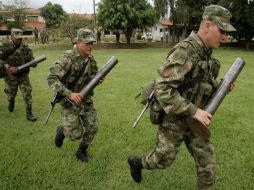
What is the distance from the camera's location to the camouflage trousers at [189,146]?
3.67m

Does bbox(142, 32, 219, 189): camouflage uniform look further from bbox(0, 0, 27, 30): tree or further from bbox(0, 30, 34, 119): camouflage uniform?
bbox(0, 0, 27, 30): tree

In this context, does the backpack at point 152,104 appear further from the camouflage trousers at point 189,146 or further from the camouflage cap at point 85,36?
the camouflage cap at point 85,36

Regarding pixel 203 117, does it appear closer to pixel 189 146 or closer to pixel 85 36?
pixel 189 146

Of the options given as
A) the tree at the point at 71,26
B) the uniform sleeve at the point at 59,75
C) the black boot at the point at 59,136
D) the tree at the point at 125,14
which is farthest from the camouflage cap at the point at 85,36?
the tree at the point at 71,26

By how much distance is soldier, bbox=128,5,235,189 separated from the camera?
3199 millimetres

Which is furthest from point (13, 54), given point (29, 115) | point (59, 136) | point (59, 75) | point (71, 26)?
point (71, 26)

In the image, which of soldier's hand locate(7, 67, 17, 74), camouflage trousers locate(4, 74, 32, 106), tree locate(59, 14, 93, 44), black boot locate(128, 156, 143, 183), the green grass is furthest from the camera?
tree locate(59, 14, 93, 44)

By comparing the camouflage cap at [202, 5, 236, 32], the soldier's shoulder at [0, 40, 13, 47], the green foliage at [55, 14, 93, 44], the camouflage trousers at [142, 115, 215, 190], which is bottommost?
the green foliage at [55, 14, 93, 44]

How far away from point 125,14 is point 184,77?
3189cm

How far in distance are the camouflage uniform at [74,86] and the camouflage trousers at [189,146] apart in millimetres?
1583

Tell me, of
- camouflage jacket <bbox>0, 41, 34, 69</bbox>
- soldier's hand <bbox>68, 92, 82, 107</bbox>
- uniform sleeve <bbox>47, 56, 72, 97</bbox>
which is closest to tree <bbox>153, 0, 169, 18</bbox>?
camouflage jacket <bbox>0, 41, 34, 69</bbox>

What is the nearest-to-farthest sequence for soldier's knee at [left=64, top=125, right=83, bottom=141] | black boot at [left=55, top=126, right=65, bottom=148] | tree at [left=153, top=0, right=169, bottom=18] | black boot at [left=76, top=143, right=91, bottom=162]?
soldier's knee at [left=64, top=125, right=83, bottom=141] → black boot at [left=76, top=143, right=91, bottom=162] → black boot at [left=55, top=126, right=65, bottom=148] → tree at [left=153, top=0, right=169, bottom=18]

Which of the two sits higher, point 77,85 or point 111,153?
point 77,85

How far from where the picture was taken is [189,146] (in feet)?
12.4
